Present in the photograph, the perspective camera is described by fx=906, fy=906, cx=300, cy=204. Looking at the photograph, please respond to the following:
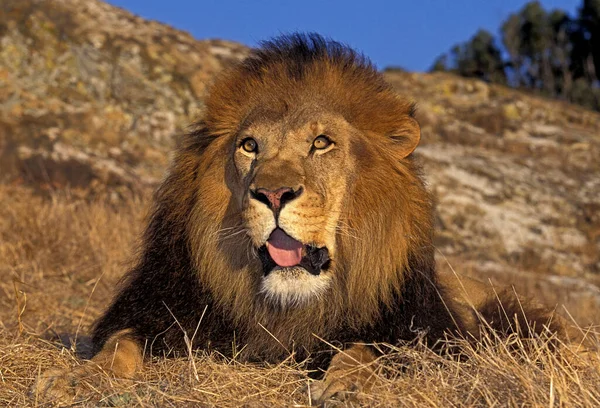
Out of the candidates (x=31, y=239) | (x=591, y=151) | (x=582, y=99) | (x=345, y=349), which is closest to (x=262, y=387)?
(x=345, y=349)

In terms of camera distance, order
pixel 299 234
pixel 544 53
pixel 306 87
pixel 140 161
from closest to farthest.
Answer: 1. pixel 299 234
2. pixel 306 87
3. pixel 140 161
4. pixel 544 53

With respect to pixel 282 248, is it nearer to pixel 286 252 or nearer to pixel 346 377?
pixel 286 252

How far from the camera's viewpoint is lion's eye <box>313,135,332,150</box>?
138 inches

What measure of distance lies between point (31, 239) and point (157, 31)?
→ 634cm

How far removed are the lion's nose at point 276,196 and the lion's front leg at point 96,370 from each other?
0.82 m

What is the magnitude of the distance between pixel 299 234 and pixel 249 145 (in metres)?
0.51

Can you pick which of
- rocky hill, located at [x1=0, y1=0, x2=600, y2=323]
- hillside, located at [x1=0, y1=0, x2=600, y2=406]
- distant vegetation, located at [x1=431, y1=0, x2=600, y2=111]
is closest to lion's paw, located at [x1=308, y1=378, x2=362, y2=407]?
hillside, located at [x1=0, y1=0, x2=600, y2=406]

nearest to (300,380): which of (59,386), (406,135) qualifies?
(59,386)

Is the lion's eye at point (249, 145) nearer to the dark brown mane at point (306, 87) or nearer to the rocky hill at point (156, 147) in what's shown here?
the dark brown mane at point (306, 87)

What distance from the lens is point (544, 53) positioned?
4881 centimetres

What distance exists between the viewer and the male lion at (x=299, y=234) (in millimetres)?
3363

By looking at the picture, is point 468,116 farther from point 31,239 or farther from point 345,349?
point 345,349

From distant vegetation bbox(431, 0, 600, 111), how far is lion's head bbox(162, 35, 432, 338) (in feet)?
132

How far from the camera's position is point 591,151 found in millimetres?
13664
